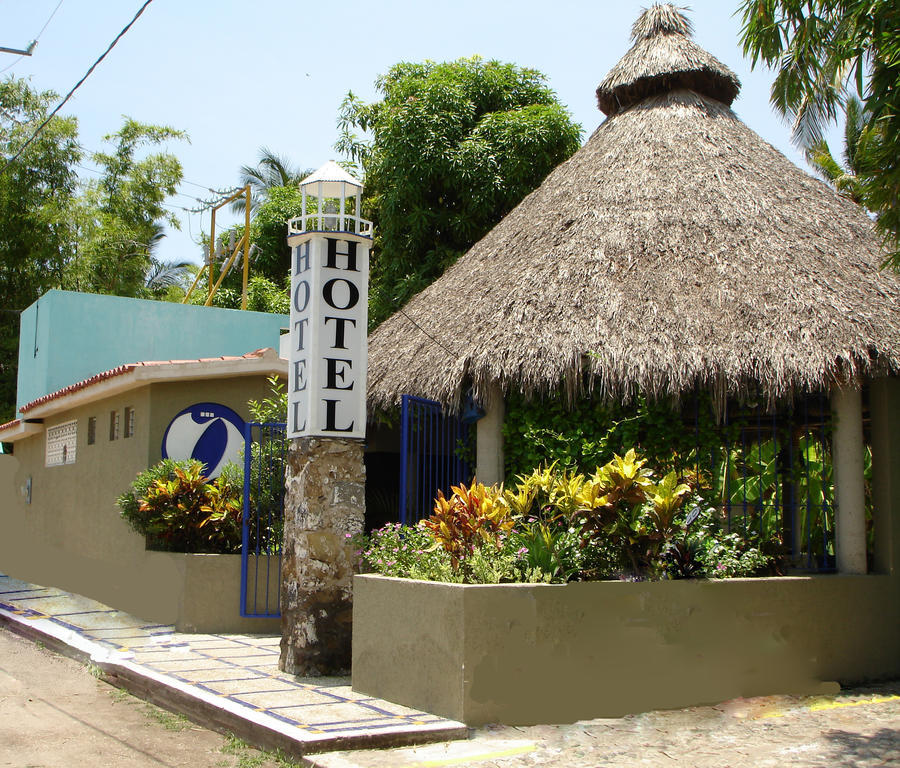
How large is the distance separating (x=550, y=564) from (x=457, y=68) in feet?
45.9

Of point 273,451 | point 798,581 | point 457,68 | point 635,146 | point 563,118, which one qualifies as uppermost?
point 457,68

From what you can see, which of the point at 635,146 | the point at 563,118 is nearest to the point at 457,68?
the point at 563,118

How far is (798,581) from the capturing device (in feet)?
25.1

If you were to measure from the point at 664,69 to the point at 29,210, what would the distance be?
18.2 m

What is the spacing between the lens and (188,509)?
10812mm

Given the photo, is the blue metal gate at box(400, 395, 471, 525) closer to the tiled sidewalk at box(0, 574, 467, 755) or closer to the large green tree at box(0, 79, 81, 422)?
the tiled sidewalk at box(0, 574, 467, 755)

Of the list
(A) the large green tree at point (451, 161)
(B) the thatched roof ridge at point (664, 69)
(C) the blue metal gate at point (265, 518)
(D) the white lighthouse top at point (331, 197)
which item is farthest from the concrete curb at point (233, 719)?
(A) the large green tree at point (451, 161)

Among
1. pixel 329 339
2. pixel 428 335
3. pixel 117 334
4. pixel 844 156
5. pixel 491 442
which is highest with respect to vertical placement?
pixel 844 156

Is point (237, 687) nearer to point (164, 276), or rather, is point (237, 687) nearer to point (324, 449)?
point (324, 449)

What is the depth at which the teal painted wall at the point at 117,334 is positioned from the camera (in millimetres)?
16984

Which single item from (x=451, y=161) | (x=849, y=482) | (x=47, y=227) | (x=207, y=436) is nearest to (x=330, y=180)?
(x=207, y=436)

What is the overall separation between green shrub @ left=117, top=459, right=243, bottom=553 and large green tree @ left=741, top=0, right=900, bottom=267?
726 cm

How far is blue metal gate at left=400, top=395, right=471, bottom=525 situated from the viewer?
8.66 m

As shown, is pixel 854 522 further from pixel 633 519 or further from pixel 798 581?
pixel 633 519
